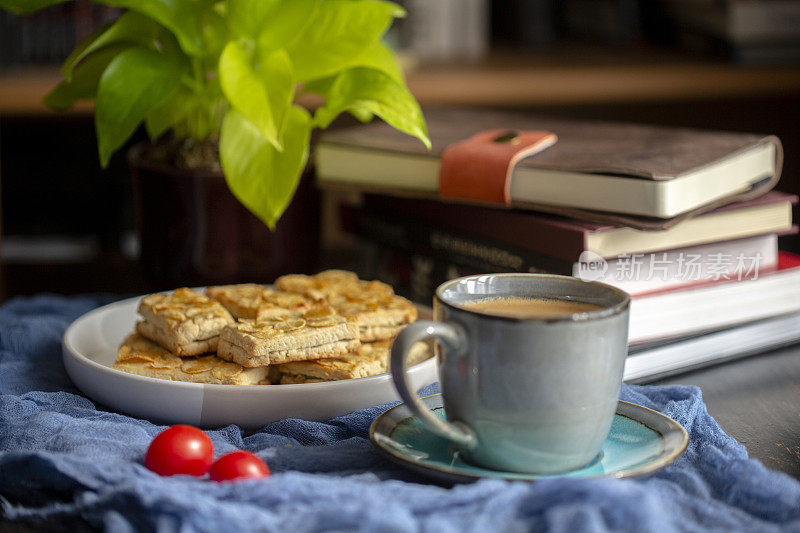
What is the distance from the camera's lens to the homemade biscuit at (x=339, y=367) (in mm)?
690

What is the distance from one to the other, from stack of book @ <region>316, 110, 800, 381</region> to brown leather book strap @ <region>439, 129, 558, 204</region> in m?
0.01

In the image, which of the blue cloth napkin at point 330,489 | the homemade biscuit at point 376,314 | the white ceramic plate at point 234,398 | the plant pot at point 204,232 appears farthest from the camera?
the plant pot at point 204,232

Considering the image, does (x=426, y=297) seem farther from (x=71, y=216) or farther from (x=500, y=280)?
(x=71, y=216)

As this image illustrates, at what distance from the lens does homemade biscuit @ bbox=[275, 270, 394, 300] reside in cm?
83

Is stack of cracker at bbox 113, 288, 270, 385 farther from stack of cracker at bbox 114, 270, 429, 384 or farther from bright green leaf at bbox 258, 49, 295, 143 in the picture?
bright green leaf at bbox 258, 49, 295, 143

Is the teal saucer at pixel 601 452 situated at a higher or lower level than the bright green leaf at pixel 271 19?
lower

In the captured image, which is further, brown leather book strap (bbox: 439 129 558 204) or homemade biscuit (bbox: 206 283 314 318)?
brown leather book strap (bbox: 439 129 558 204)

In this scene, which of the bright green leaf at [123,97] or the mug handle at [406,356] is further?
the bright green leaf at [123,97]

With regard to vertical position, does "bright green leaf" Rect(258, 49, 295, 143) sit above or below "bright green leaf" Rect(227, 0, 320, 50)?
below

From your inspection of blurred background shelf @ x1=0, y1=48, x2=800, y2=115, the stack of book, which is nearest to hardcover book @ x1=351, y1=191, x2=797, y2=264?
the stack of book

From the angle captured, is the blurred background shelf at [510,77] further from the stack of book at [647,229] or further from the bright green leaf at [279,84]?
the bright green leaf at [279,84]

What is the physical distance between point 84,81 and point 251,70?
0.68ft

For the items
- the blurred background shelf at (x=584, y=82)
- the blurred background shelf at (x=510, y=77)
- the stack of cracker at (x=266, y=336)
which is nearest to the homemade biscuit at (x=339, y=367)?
the stack of cracker at (x=266, y=336)

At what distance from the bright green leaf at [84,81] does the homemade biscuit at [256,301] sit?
268 mm
